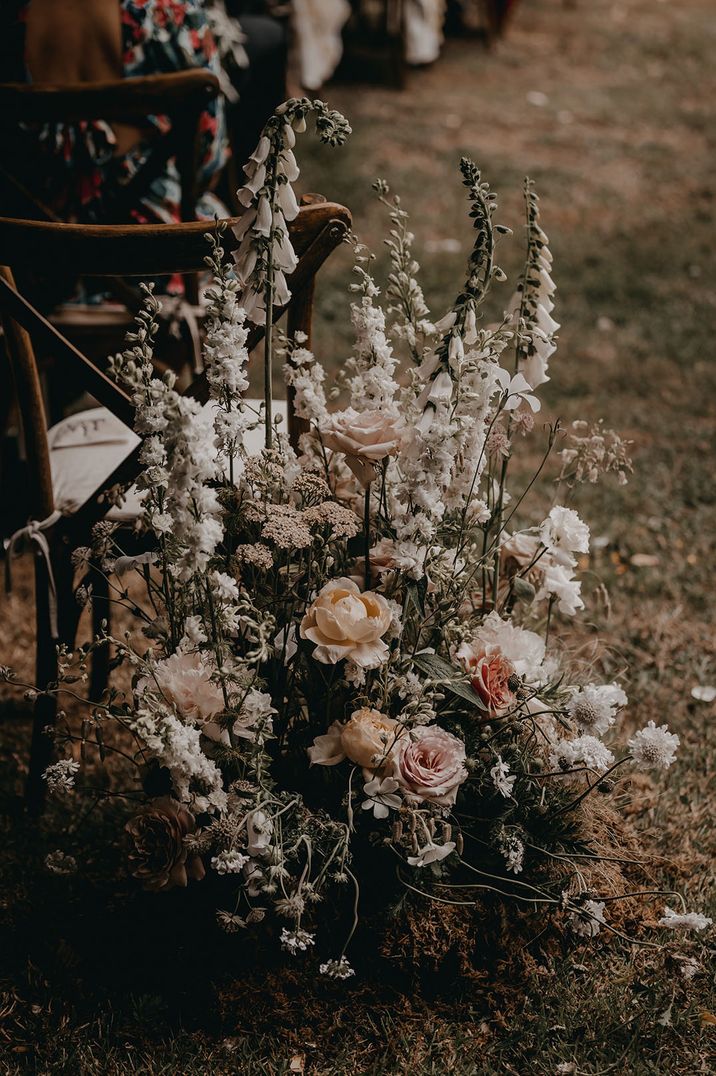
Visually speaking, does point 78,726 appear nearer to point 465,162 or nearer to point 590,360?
point 465,162

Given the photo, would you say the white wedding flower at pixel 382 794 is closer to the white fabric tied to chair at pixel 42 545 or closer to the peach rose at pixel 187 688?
the peach rose at pixel 187 688

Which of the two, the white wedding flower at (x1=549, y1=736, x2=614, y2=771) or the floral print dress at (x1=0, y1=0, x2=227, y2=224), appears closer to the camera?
the white wedding flower at (x1=549, y1=736, x2=614, y2=771)

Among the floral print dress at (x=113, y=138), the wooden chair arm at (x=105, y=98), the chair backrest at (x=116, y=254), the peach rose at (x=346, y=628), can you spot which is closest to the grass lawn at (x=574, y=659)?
the peach rose at (x=346, y=628)

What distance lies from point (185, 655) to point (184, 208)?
1581 mm

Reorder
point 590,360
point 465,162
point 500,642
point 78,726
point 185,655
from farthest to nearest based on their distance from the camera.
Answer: point 590,360, point 78,726, point 500,642, point 185,655, point 465,162

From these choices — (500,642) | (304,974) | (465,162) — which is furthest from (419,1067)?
(465,162)

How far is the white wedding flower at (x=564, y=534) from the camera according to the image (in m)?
1.78

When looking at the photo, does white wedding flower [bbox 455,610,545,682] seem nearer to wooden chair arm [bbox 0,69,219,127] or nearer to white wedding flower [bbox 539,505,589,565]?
white wedding flower [bbox 539,505,589,565]

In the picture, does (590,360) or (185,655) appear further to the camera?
(590,360)

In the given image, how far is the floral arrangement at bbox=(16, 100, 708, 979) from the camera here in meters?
1.51

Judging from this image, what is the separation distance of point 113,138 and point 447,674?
206cm

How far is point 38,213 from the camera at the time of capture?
2613 millimetres

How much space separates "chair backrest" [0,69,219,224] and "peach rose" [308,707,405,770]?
5.02ft

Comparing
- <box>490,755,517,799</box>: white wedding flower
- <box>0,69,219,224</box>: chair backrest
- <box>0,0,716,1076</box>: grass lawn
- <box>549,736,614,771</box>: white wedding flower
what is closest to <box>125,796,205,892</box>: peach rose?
<box>0,0,716,1076</box>: grass lawn
